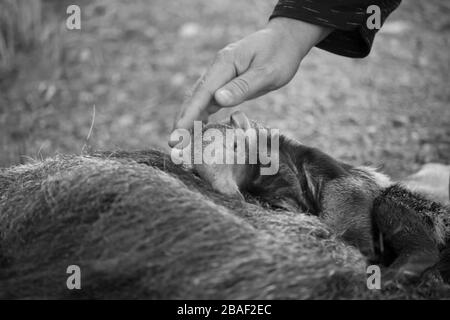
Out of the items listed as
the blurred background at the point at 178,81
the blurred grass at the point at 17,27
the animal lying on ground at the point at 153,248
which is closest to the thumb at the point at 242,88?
the animal lying on ground at the point at 153,248

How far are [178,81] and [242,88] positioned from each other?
10.1 feet

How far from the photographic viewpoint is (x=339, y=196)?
2371 millimetres

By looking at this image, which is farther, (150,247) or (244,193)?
(244,193)

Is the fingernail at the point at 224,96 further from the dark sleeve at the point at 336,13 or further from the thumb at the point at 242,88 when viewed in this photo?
the dark sleeve at the point at 336,13

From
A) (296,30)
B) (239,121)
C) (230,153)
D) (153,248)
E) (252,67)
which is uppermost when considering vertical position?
(296,30)

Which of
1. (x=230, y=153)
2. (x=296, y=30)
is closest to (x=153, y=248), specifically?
(x=230, y=153)

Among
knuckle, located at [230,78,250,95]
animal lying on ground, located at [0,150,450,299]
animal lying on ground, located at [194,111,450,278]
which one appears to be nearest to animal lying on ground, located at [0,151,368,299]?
animal lying on ground, located at [0,150,450,299]

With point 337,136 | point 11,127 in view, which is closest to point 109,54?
point 11,127

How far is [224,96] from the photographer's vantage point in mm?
2330

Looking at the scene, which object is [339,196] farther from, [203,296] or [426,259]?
[203,296]

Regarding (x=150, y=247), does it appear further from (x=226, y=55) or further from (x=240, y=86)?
(x=226, y=55)

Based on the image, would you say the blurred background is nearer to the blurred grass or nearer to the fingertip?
the blurred grass

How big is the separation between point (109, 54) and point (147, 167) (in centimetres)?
417

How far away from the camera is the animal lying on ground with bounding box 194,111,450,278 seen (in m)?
2.16
